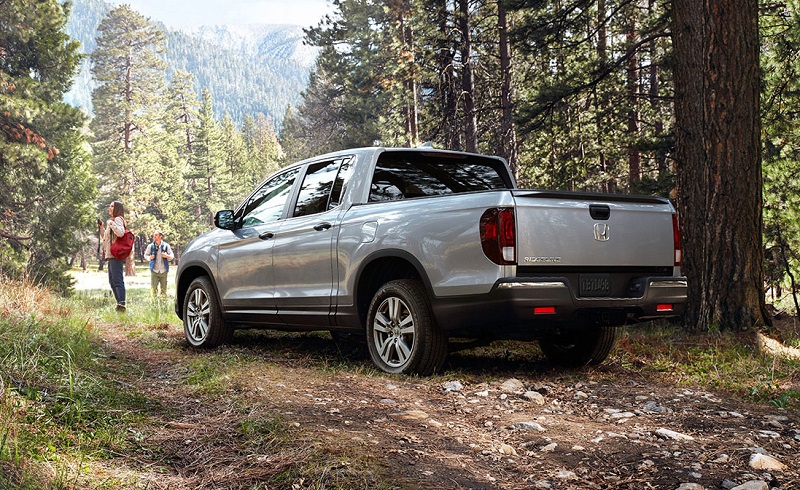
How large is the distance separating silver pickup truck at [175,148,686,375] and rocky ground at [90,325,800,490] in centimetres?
49

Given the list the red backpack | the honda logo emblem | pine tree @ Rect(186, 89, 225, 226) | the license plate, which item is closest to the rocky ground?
the license plate

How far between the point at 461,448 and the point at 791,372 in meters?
3.36

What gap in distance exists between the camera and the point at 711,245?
7.51 meters

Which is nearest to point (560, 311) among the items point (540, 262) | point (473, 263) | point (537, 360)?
point (540, 262)

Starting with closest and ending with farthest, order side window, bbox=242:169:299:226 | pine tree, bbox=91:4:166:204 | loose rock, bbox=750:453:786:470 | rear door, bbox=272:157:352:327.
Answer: loose rock, bbox=750:453:786:470 → rear door, bbox=272:157:352:327 → side window, bbox=242:169:299:226 → pine tree, bbox=91:4:166:204

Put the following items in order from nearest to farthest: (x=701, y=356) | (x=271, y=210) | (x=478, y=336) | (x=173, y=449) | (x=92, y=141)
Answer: (x=173, y=449)
(x=478, y=336)
(x=701, y=356)
(x=271, y=210)
(x=92, y=141)

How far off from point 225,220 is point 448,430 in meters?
4.38

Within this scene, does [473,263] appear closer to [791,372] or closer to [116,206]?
[791,372]

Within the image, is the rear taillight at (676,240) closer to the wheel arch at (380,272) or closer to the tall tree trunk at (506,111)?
the wheel arch at (380,272)

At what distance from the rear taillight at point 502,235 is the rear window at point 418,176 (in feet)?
4.66

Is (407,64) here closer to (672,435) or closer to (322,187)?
(322,187)

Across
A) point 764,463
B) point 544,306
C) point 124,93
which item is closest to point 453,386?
point 544,306

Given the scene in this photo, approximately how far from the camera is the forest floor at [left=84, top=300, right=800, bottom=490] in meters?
3.39

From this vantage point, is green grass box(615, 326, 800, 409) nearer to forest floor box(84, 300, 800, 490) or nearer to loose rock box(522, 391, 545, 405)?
forest floor box(84, 300, 800, 490)
